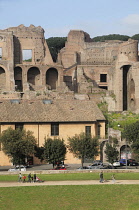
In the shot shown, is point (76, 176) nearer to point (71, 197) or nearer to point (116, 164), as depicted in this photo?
point (71, 197)

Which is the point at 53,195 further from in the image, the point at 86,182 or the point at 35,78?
the point at 35,78

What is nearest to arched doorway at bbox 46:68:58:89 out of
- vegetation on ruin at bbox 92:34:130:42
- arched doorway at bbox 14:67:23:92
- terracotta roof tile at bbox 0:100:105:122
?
arched doorway at bbox 14:67:23:92

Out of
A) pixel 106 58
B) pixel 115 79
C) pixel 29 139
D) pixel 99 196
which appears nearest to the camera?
pixel 99 196

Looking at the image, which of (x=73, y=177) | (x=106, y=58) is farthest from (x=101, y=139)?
(x=106, y=58)

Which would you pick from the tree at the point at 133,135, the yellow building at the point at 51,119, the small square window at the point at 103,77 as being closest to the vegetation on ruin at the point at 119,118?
the yellow building at the point at 51,119

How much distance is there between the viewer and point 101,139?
70.6 m

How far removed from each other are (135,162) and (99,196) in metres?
23.6

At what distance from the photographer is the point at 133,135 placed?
6594cm

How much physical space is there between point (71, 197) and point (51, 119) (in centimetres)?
2706

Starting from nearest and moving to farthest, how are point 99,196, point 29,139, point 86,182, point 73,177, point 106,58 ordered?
point 99,196, point 86,182, point 73,177, point 29,139, point 106,58

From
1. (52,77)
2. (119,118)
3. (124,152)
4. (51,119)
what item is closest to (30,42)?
(52,77)

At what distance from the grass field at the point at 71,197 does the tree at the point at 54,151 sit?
53.9ft

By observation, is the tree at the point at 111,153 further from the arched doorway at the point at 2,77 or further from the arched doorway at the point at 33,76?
the arched doorway at the point at 33,76

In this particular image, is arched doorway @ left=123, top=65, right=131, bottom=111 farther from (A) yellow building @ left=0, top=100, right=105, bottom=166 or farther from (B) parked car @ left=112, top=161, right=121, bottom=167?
(B) parked car @ left=112, top=161, right=121, bottom=167
